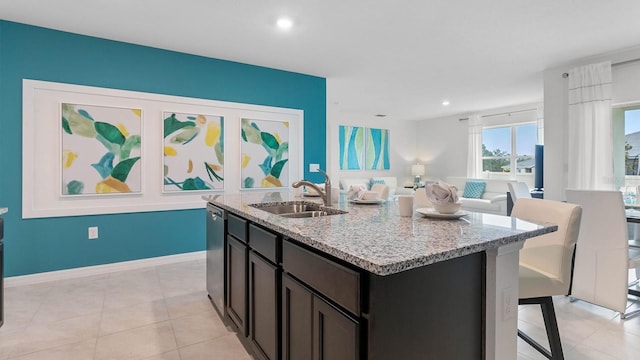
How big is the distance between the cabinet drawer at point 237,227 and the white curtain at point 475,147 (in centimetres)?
686

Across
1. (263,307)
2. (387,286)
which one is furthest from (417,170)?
(387,286)

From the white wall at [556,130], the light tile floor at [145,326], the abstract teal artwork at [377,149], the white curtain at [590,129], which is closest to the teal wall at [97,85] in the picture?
the light tile floor at [145,326]

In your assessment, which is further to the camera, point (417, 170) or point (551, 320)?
point (417, 170)

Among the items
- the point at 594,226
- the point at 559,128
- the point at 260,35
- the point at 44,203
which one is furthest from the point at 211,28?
the point at 559,128

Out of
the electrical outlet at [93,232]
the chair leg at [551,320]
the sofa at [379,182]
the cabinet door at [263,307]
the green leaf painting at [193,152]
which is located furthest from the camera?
the sofa at [379,182]

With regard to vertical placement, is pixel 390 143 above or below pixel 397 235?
above

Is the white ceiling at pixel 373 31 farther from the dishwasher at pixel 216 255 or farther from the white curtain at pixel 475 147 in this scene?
the white curtain at pixel 475 147

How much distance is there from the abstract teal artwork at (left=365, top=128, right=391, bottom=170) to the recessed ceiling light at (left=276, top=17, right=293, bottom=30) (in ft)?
17.3

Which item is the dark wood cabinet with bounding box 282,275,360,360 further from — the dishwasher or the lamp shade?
the lamp shade

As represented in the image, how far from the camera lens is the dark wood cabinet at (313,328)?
99 cm

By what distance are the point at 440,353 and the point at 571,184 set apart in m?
4.06

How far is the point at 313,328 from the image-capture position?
1.17 m

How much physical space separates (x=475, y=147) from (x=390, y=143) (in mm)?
2046

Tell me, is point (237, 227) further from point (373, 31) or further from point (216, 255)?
point (373, 31)
